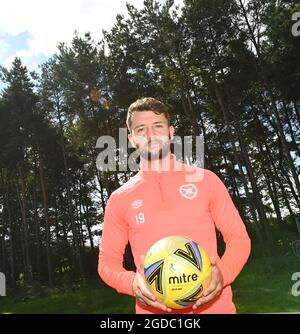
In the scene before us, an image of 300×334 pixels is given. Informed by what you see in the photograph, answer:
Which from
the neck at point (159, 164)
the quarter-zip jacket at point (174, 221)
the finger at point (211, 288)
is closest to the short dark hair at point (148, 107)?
the neck at point (159, 164)

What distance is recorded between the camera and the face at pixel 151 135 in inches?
124

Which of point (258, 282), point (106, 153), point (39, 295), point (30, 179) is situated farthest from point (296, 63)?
point (30, 179)

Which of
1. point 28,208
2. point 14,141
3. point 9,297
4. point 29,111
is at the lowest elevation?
point 9,297

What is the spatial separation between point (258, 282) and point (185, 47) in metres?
16.5

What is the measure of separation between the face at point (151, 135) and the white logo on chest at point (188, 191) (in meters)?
0.34

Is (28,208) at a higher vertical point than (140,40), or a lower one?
lower

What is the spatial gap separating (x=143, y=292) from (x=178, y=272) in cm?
27

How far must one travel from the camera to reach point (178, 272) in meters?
2.76

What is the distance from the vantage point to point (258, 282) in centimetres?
1773

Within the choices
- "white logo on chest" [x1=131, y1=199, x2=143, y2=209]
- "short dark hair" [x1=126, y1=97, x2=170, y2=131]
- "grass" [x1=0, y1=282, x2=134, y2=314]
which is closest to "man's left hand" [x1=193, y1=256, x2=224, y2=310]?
"white logo on chest" [x1=131, y1=199, x2=143, y2=209]

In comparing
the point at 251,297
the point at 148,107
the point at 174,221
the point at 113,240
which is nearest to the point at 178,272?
the point at 174,221
